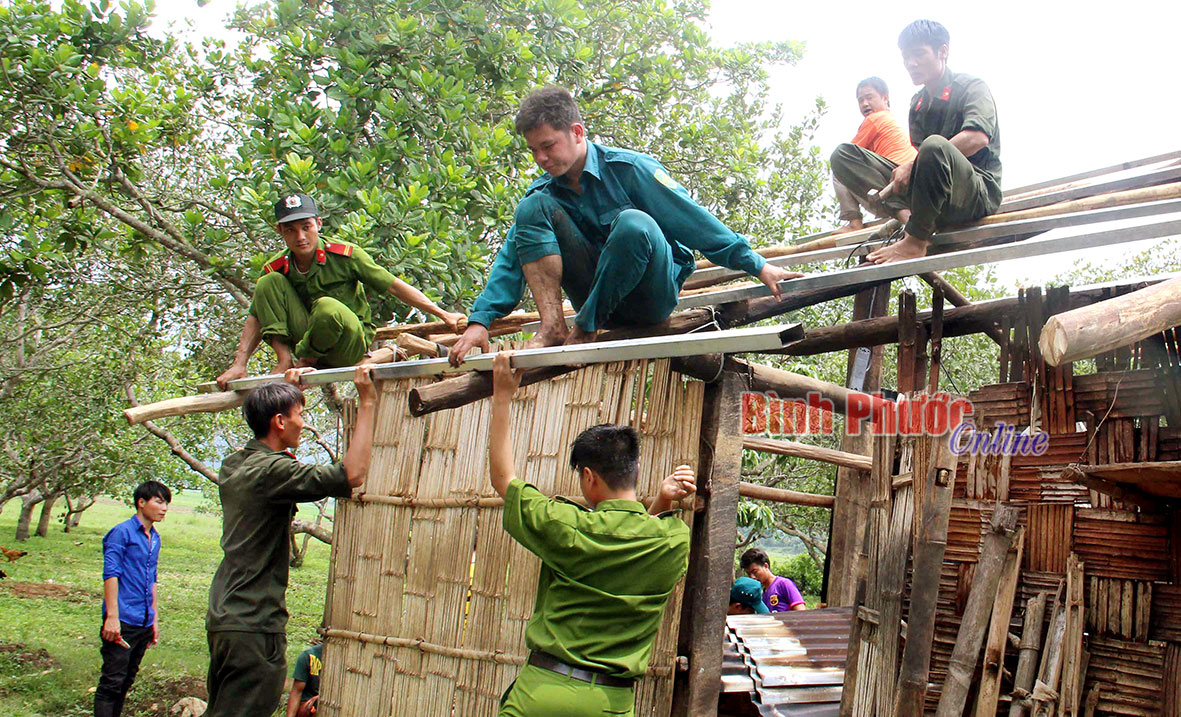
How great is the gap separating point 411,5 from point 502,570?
5395 mm

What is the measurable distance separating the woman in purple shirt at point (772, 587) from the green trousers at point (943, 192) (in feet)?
15.3

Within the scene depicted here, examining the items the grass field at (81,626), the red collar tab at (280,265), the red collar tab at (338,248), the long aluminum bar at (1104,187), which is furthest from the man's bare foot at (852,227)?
the grass field at (81,626)

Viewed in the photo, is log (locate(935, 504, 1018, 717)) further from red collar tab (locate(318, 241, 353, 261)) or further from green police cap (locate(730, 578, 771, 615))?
green police cap (locate(730, 578, 771, 615))

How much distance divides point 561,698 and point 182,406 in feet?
7.03

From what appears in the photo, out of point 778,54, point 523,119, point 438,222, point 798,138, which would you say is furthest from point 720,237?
point 778,54

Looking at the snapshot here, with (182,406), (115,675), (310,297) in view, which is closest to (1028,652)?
(182,406)

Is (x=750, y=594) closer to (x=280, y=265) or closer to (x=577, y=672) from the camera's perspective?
(x=280, y=265)

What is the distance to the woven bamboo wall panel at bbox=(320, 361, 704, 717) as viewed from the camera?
342 centimetres

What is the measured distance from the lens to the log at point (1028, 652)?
3.63 m

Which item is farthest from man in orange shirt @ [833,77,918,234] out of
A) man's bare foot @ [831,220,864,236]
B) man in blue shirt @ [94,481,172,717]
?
man in blue shirt @ [94,481,172,717]

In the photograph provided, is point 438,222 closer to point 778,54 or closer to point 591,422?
point 591,422

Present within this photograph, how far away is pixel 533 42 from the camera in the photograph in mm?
7922

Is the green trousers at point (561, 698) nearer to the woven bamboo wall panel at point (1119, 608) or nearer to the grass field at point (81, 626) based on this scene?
the woven bamboo wall panel at point (1119, 608)

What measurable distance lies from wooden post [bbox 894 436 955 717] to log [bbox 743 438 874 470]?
8.68 feet
